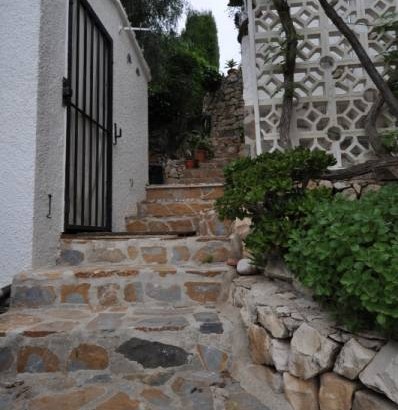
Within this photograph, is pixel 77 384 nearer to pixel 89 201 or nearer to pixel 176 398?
pixel 176 398

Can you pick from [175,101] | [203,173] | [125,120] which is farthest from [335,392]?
[175,101]

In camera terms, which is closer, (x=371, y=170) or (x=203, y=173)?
(x=371, y=170)

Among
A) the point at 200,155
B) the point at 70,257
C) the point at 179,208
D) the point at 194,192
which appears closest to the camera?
the point at 70,257

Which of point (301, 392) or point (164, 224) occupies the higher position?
point (164, 224)

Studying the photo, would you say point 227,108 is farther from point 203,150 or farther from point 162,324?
point 162,324

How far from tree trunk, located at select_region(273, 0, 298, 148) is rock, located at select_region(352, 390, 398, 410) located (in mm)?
1854

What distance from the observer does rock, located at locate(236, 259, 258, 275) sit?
1.87 m

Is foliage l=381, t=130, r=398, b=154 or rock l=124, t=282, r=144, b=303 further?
foliage l=381, t=130, r=398, b=154

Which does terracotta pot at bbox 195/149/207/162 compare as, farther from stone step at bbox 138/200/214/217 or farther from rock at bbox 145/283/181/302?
rock at bbox 145/283/181/302

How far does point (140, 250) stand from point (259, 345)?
1221 millimetres

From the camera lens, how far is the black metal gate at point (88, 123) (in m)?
2.59

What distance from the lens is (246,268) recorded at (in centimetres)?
188

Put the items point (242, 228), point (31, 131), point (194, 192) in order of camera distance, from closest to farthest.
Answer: point (31, 131) < point (242, 228) < point (194, 192)

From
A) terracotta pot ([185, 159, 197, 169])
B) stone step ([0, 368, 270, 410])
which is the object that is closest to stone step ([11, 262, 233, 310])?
stone step ([0, 368, 270, 410])
